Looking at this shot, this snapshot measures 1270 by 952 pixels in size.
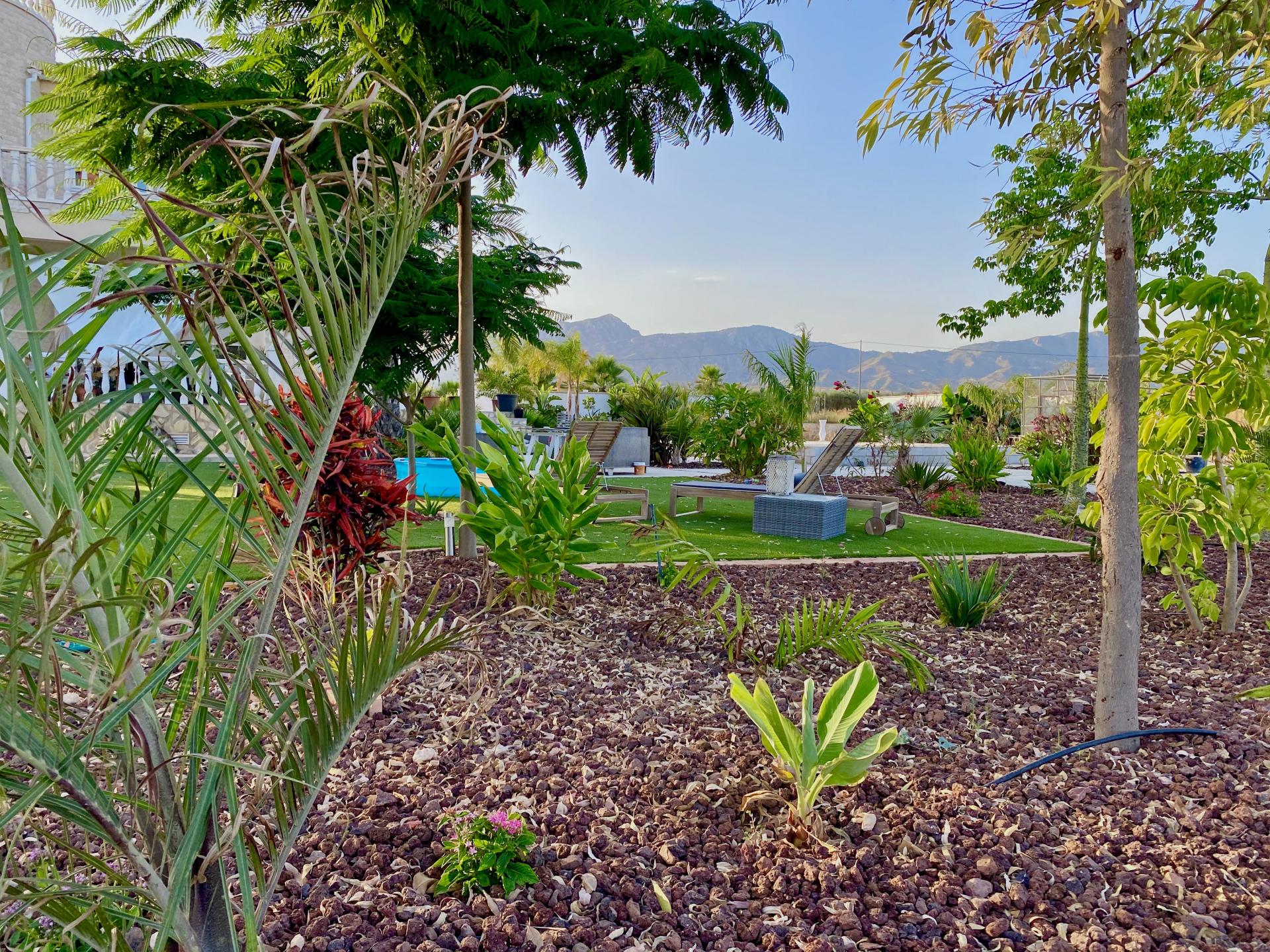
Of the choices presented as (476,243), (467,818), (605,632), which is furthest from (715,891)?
(476,243)

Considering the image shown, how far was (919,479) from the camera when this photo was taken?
34.2 ft

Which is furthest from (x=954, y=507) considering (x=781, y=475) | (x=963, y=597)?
(x=963, y=597)

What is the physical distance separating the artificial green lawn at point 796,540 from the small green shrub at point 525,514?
1868 millimetres

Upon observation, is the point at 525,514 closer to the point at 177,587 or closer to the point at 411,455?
the point at 411,455

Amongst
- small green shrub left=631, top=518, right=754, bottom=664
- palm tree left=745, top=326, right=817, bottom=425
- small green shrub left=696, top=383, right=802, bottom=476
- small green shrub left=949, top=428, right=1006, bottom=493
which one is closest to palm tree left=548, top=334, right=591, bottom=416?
palm tree left=745, top=326, right=817, bottom=425

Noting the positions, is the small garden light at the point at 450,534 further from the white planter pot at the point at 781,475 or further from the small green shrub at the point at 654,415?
the small green shrub at the point at 654,415

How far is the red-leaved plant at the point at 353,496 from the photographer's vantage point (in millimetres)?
3975

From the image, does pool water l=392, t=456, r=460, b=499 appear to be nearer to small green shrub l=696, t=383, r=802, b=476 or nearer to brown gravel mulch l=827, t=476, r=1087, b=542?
small green shrub l=696, t=383, r=802, b=476

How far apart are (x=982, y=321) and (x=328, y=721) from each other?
33.0 feet

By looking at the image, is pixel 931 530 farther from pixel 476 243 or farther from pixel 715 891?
pixel 715 891

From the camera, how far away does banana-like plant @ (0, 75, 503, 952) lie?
0.98 meters

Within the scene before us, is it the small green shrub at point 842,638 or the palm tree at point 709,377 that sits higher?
the palm tree at point 709,377

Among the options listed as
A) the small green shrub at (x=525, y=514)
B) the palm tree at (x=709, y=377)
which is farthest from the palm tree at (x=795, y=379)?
the small green shrub at (x=525, y=514)

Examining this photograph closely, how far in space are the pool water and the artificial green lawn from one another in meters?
0.60
